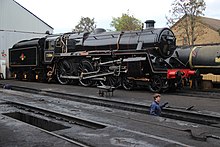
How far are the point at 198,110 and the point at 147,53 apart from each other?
5288 mm

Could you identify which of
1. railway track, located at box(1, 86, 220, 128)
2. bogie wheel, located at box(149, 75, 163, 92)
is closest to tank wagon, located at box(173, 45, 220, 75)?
bogie wheel, located at box(149, 75, 163, 92)

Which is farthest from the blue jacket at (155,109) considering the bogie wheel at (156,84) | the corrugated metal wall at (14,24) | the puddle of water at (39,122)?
the corrugated metal wall at (14,24)

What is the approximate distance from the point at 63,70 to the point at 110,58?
4.30 m

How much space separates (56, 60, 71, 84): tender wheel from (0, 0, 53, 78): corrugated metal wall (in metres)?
11.6

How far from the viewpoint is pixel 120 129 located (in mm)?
6641

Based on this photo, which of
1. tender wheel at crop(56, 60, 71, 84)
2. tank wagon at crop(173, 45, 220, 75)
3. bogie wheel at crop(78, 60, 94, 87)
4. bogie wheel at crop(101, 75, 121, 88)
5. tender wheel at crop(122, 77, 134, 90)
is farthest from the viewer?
tender wheel at crop(56, 60, 71, 84)

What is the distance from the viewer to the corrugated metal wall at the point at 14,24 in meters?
28.6

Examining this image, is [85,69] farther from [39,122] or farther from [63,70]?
[39,122]

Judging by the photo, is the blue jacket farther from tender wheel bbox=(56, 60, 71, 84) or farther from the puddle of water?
tender wheel bbox=(56, 60, 71, 84)

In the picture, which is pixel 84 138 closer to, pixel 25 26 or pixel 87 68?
pixel 87 68

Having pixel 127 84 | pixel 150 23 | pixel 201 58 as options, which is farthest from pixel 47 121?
pixel 201 58

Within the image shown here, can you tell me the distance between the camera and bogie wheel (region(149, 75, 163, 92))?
1371cm

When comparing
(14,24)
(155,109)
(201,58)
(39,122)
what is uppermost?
(14,24)

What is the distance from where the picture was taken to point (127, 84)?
15109 millimetres
